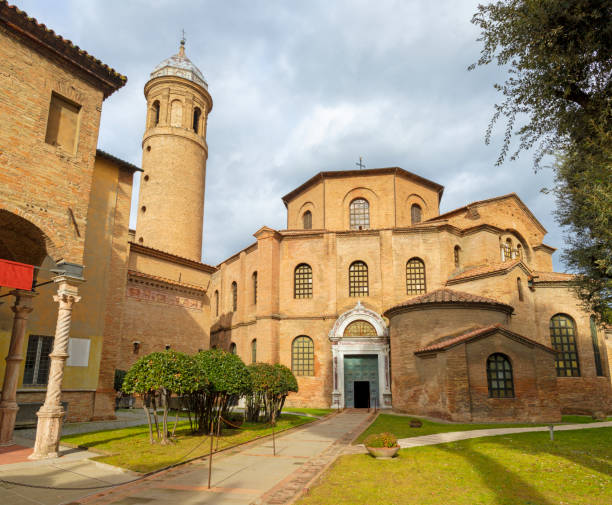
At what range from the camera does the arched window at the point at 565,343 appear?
23.6 meters

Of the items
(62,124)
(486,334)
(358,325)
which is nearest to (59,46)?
(62,124)

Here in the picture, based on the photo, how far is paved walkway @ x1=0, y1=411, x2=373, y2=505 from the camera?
21.7 feet

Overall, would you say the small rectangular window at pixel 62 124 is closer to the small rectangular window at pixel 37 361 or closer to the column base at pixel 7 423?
the small rectangular window at pixel 37 361

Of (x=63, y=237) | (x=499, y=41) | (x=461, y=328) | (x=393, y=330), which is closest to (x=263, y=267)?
(x=393, y=330)

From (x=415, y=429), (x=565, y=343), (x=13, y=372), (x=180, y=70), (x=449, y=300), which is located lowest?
(x=415, y=429)

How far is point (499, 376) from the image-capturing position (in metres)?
17.6

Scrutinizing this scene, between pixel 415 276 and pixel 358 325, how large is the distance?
4703 millimetres

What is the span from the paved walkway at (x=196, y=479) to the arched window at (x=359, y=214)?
2055 centimetres

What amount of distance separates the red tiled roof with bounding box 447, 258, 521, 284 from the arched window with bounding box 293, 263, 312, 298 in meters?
8.53

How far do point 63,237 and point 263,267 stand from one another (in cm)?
1740

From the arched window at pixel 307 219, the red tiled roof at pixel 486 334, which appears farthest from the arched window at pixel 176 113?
the red tiled roof at pixel 486 334

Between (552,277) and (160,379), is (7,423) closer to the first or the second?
(160,379)

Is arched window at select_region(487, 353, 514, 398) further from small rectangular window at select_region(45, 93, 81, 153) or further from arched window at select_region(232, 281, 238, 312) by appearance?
arched window at select_region(232, 281, 238, 312)

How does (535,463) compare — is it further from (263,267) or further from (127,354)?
(263,267)
